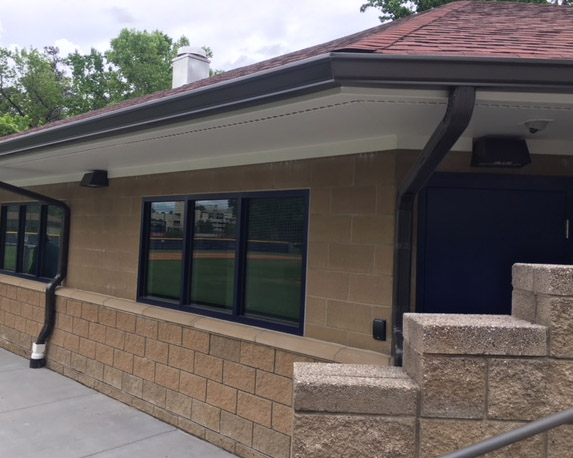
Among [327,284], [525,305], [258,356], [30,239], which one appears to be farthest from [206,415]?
[30,239]

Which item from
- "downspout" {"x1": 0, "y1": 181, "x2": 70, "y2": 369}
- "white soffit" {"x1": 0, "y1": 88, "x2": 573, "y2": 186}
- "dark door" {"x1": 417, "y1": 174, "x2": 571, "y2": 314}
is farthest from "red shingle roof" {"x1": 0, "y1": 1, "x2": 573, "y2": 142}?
"downspout" {"x1": 0, "y1": 181, "x2": 70, "y2": 369}

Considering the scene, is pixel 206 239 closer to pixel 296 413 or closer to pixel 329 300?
pixel 329 300

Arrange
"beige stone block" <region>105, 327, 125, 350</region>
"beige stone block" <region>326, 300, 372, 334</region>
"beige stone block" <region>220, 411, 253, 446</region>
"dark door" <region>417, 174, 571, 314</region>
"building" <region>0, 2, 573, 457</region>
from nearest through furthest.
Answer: "building" <region>0, 2, 573, 457</region>
"dark door" <region>417, 174, 571, 314</region>
"beige stone block" <region>326, 300, 372, 334</region>
"beige stone block" <region>220, 411, 253, 446</region>
"beige stone block" <region>105, 327, 125, 350</region>

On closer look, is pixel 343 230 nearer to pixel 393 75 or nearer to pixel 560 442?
pixel 393 75

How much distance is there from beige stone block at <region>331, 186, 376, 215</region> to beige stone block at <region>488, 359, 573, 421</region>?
74.4 inches

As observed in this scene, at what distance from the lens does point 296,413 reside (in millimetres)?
2107

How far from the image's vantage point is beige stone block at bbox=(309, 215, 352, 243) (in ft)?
12.9

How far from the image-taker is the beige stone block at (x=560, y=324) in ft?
6.43

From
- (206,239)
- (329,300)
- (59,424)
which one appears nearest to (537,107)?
(329,300)

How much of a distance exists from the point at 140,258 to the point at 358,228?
3.00m

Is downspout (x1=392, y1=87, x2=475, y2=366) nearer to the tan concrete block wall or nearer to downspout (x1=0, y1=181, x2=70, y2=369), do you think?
the tan concrete block wall

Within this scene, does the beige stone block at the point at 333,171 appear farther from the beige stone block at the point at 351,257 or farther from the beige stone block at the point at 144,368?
the beige stone block at the point at 144,368

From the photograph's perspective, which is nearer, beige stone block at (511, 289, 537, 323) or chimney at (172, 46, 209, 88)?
beige stone block at (511, 289, 537, 323)

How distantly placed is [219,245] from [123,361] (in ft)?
6.13
